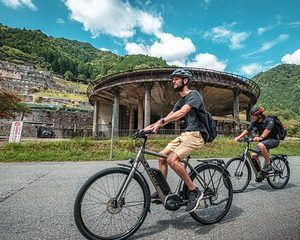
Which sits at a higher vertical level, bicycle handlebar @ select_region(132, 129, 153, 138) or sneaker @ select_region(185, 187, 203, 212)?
bicycle handlebar @ select_region(132, 129, 153, 138)

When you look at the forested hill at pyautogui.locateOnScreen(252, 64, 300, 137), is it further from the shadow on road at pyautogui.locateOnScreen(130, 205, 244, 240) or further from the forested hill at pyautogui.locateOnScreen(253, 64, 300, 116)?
the shadow on road at pyautogui.locateOnScreen(130, 205, 244, 240)

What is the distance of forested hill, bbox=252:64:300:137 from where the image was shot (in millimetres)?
80125

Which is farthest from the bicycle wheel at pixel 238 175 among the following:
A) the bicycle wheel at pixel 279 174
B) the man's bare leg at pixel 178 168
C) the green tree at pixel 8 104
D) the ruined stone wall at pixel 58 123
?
the ruined stone wall at pixel 58 123

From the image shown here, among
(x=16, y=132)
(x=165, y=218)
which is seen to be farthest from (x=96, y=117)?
(x=165, y=218)

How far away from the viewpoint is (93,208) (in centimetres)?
326

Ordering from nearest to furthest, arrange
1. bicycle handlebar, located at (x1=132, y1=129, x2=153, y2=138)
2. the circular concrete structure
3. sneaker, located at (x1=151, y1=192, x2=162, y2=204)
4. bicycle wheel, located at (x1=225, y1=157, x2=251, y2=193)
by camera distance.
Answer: bicycle handlebar, located at (x1=132, y1=129, x2=153, y2=138) < sneaker, located at (x1=151, y1=192, x2=162, y2=204) < bicycle wheel, located at (x1=225, y1=157, x2=251, y2=193) < the circular concrete structure

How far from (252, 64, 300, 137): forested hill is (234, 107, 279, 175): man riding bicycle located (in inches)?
2530

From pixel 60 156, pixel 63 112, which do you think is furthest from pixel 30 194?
pixel 63 112

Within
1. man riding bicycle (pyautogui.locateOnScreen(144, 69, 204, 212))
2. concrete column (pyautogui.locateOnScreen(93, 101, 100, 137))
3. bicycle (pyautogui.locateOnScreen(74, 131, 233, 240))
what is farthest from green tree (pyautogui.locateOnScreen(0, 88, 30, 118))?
bicycle (pyautogui.locateOnScreen(74, 131, 233, 240))

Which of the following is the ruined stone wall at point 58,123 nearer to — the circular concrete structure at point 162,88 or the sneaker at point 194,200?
the circular concrete structure at point 162,88

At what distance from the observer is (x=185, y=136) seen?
152 inches

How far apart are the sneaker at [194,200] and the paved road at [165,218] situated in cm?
28

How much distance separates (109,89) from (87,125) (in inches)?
671

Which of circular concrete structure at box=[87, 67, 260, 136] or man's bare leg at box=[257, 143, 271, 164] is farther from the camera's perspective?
circular concrete structure at box=[87, 67, 260, 136]
